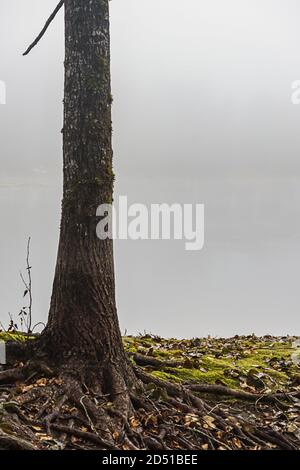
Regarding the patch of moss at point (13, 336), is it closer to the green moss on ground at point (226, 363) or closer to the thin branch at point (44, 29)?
the green moss on ground at point (226, 363)

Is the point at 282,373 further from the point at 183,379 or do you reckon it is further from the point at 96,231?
the point at 96,231

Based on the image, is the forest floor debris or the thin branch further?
the thin branch

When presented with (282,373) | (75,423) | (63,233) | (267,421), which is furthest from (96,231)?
(282,373)

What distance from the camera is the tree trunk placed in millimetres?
6656

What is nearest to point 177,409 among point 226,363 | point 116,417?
point 116,417

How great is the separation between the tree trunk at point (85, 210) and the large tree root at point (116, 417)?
0.97ft

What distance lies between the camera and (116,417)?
621 cm

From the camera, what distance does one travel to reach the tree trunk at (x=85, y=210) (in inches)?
262

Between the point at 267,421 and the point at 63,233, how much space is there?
3.47m

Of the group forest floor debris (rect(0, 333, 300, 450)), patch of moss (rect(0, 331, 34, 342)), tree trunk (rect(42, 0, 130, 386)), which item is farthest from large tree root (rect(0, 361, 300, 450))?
patch of moss (rect(0, 331, 34, 342))

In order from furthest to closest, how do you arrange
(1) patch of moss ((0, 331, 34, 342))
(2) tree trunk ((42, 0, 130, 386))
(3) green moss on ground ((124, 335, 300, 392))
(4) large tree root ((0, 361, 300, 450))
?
1. (3) green moss on ground ((124, 335, 300, 392))
2. (1) patch of moss ((0, 331, 34, 342))
3. (2) tree trunk ((42, 0, 130, 386))
4. (4) large tree root ((0, 361, 300, 450))

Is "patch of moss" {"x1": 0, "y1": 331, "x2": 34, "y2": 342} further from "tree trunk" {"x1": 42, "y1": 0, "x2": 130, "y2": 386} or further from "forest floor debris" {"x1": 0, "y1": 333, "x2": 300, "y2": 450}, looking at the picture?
"tree trunk" {"x1": 42, "y1": 0, "x2": 130, "y2": 386}

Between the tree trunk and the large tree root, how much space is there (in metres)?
0.30

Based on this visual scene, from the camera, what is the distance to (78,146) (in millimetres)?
6668
